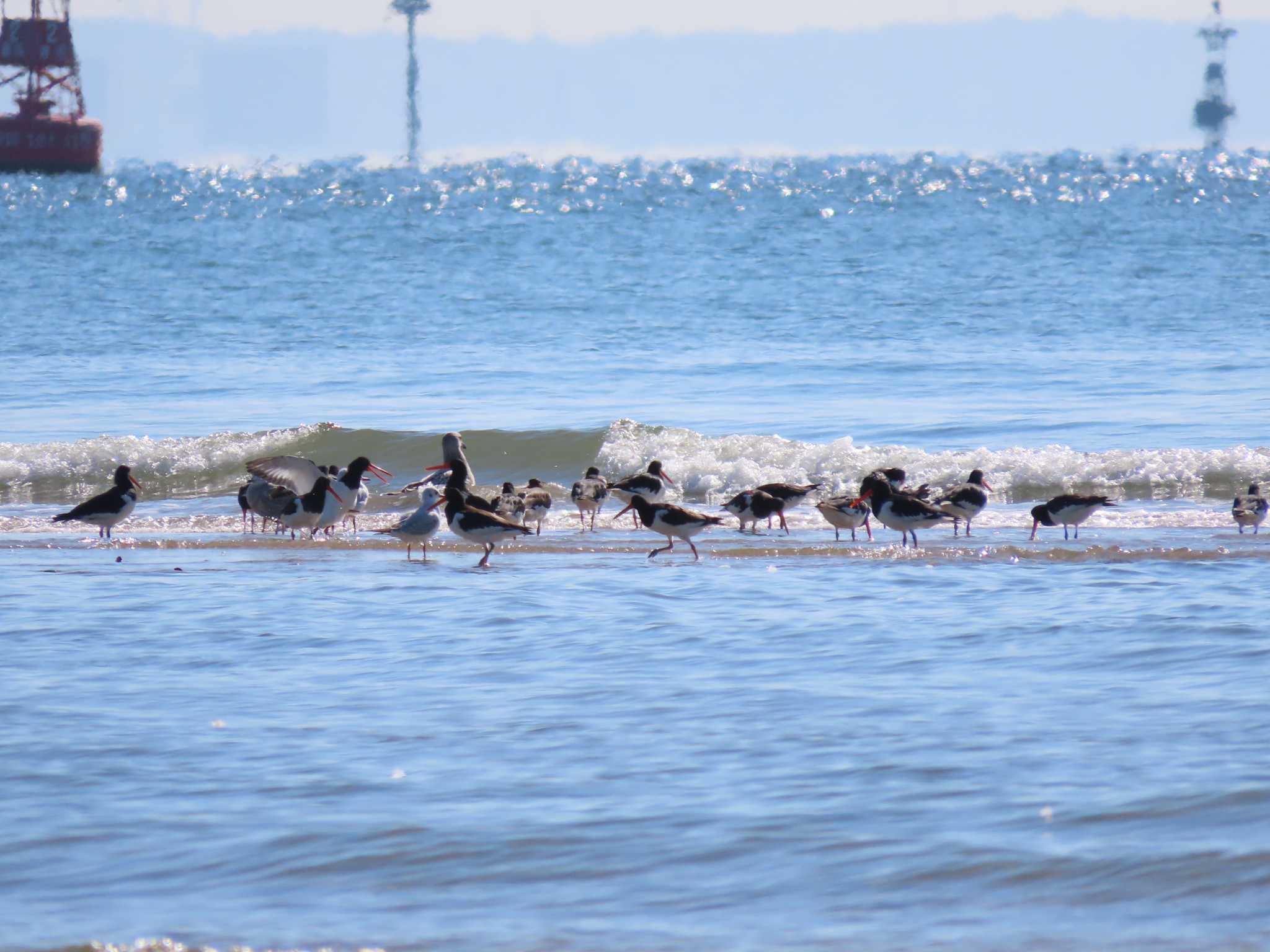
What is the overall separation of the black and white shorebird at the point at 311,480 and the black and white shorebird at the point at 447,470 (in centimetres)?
106

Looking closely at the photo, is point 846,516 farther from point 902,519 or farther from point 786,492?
point 786,492

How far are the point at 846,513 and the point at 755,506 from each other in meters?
1.06

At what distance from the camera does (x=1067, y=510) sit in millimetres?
14984

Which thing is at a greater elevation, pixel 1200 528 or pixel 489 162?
pixel 489 162

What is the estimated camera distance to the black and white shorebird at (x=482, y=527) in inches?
572

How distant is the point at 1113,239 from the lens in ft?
183

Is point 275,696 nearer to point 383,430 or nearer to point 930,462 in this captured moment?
point 930,462

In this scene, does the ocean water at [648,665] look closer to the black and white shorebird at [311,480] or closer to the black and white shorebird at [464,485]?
the black and white shorebird at [311,480]

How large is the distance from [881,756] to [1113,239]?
171 feet

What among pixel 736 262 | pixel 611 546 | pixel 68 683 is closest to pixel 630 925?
pixel 68 683

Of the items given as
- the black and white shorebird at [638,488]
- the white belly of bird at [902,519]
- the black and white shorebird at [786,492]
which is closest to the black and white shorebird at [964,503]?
the white belly of bird at [902,519]

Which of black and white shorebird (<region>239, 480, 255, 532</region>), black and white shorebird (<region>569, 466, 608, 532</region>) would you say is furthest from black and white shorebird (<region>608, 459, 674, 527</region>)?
black and white shorebird (<region>239, 480, 255, 532</region>)

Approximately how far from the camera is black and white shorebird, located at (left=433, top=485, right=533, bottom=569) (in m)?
14.5

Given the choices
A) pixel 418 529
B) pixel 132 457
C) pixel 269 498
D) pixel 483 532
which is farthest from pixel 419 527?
pixel 132 457
